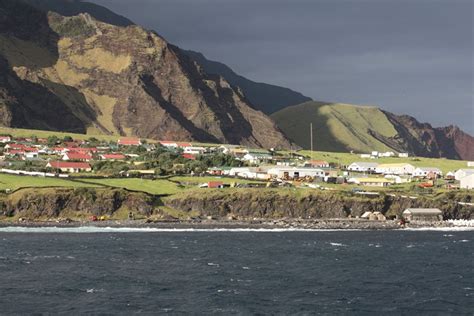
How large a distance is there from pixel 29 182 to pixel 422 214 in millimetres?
76774

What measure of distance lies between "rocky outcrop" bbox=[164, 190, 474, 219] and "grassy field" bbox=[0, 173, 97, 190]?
2058 cm

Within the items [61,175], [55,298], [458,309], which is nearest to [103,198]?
[61,175]

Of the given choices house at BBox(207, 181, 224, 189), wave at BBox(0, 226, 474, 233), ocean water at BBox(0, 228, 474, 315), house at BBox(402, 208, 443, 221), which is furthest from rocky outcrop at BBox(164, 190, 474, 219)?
ocean water at BBox(0, 228, 474, 315)

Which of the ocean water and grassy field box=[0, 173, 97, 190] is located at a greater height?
grassy field box=[0, 173, 97, 190]

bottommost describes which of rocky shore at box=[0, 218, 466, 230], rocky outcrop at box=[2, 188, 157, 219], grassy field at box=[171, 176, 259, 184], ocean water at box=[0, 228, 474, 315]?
rocky shore at box=[0, 218, 466, 230]

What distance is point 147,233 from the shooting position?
122062 millimetres

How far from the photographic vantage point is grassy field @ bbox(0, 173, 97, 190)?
152m

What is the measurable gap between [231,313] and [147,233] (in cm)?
6751

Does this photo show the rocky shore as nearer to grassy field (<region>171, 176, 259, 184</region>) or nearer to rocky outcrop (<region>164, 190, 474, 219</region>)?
rocky outcrop (<region>164, 190, 474, 219</region>)

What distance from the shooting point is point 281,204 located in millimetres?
154375

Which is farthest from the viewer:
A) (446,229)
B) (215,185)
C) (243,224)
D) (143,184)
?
(215,185)

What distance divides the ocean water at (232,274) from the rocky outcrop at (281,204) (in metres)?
32.9

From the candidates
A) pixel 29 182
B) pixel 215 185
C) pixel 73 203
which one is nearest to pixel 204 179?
pixel 215 185

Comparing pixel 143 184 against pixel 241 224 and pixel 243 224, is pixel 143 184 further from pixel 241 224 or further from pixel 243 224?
pixel 243 224
